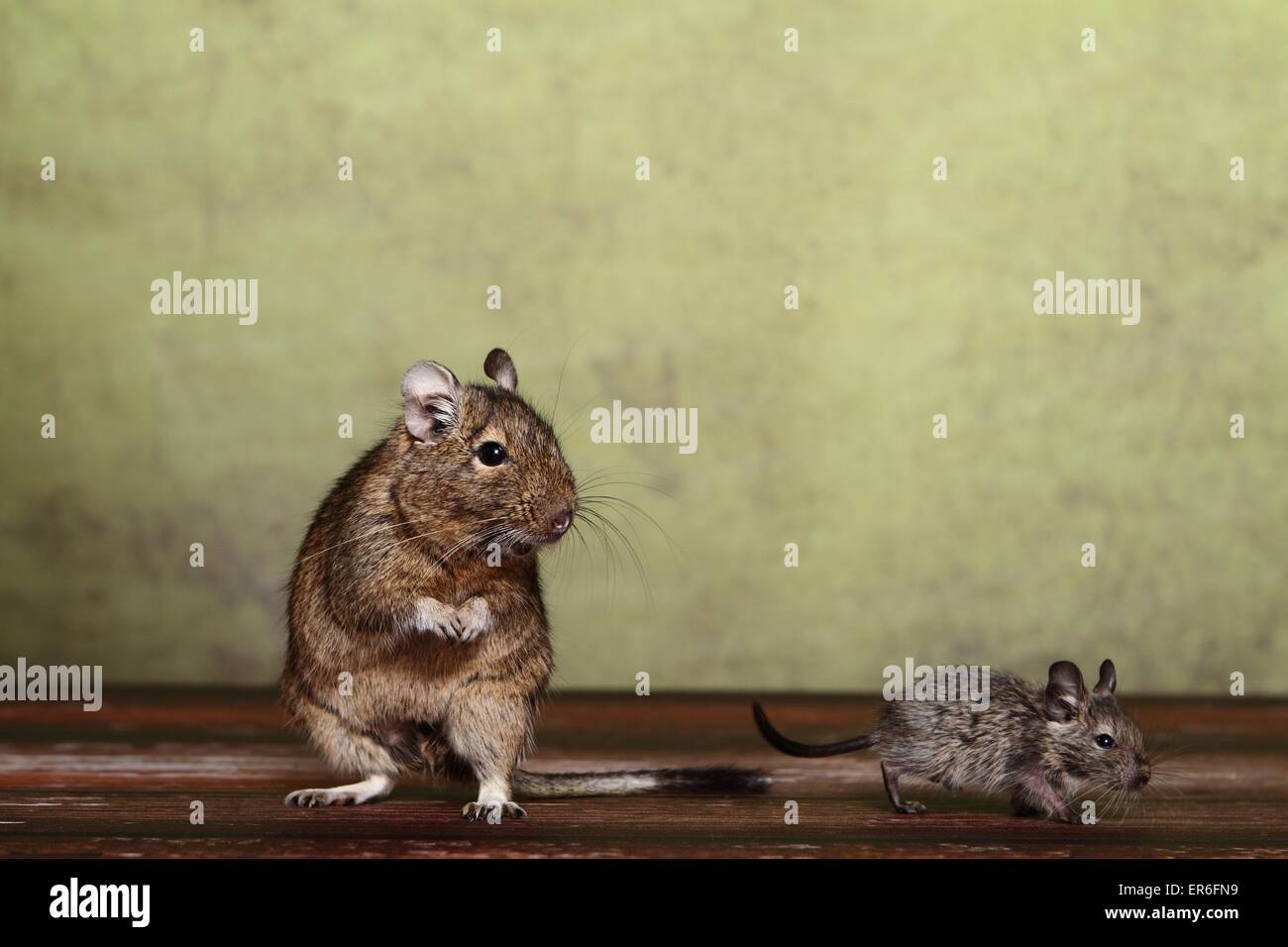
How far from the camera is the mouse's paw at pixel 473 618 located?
9.28ft

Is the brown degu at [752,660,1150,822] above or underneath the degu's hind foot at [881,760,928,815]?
above

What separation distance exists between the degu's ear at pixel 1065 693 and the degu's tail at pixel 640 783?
2.21ft

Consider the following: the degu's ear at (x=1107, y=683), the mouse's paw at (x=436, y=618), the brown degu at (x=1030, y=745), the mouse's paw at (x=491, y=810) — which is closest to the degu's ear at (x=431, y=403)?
the mouse's paw at (x=436, y=618)

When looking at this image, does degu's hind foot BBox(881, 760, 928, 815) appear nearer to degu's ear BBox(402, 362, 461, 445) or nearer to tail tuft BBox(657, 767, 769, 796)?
tail tuft BBox(657, 767, 769, 796)

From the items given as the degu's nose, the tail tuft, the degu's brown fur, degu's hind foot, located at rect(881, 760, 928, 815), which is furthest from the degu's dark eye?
the degu's nose

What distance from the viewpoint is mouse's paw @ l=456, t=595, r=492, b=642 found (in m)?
2.83

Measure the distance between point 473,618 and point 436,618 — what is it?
0.27 feet

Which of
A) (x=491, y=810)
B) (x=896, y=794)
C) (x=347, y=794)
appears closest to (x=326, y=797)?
(x=347, y=794)

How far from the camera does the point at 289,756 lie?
12.2ft

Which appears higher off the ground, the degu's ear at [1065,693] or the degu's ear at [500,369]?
the degu's ear at [500,369]

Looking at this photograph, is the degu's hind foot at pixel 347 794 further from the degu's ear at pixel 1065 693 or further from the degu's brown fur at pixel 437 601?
the degu's ear at pixel 1065 693

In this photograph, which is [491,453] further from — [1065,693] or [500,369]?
[1065,693]

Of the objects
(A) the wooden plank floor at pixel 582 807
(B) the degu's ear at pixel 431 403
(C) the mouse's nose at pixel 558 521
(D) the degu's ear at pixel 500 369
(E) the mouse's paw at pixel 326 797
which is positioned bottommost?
(A) the wooden plank floor at pixel 582 807

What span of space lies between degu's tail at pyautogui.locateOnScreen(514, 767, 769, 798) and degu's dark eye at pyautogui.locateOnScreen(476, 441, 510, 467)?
732 millimetres
